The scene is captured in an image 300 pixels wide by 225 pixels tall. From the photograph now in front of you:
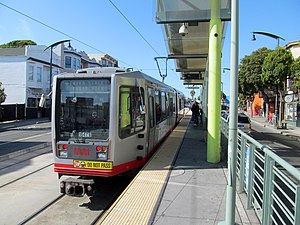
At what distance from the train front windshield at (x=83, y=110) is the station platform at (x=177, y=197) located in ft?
4.88

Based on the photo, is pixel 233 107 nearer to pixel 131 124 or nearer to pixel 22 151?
pixel 131 124

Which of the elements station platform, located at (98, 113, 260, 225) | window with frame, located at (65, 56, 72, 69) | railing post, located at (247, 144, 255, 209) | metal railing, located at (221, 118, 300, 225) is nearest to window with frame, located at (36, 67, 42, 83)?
window with frame, located at (65, 56, 72, 69)

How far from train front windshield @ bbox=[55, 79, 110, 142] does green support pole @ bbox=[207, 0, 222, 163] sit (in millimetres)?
3200

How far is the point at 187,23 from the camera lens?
10.2 metres

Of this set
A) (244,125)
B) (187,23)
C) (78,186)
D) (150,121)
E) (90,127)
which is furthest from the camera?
(244,125)

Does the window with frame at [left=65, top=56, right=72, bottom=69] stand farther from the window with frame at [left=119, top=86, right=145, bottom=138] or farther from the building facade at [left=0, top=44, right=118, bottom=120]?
the window with frame at [left=119, top=86, right=145, bottom=138]

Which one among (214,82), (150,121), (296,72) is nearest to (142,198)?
(150,121)

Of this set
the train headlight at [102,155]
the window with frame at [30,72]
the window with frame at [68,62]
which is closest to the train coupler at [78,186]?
the train headlight at [102,155]

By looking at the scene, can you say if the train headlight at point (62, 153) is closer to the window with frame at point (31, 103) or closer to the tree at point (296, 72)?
the tree at point (296, 72)

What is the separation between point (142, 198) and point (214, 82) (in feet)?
13.8

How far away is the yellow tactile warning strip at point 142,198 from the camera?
4.57m

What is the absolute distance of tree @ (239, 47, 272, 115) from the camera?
3522cm

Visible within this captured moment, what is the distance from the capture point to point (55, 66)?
43.6 meters

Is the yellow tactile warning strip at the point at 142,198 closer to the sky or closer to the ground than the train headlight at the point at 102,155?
closer to the ground
